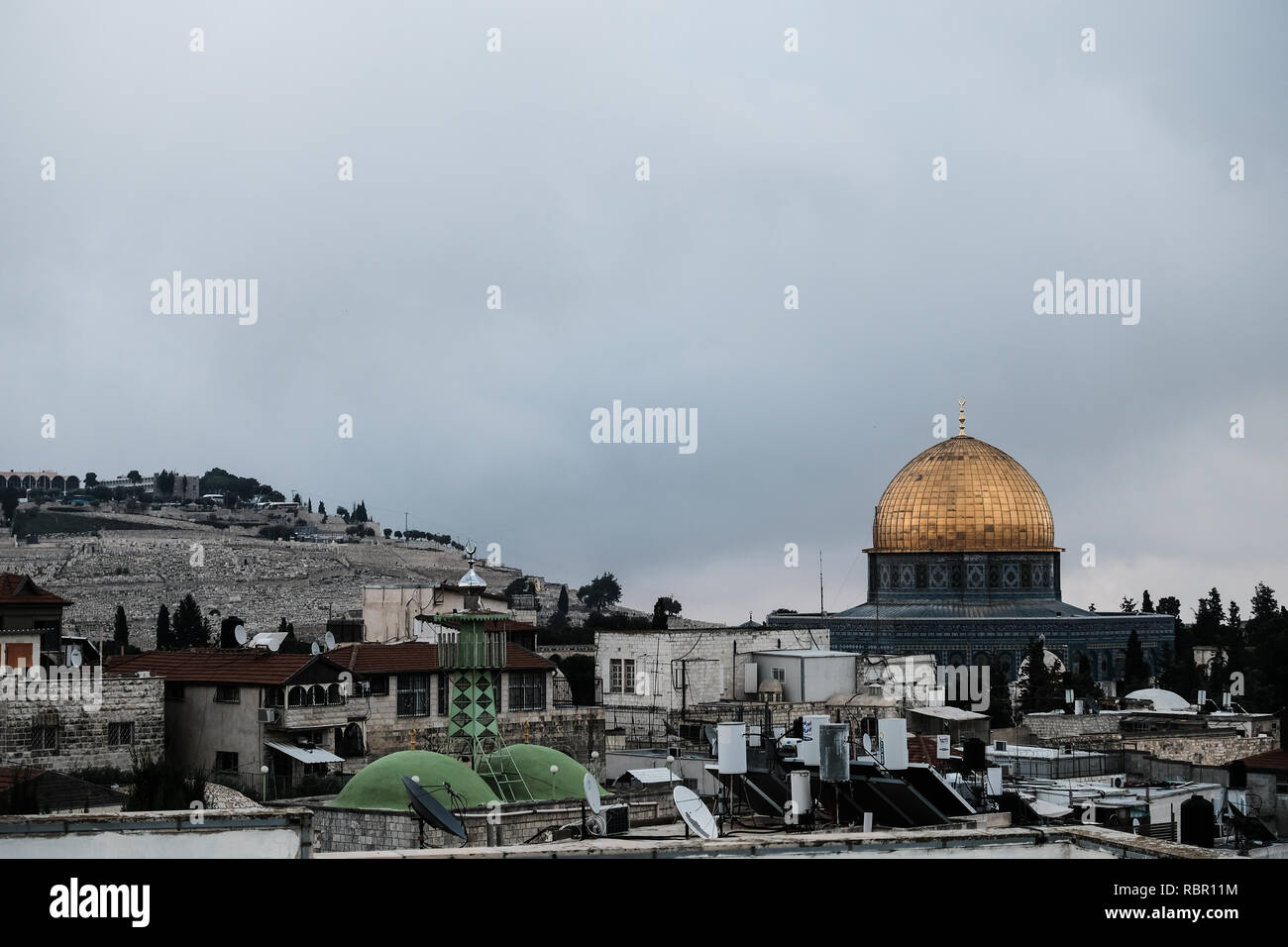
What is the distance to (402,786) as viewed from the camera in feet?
62.2

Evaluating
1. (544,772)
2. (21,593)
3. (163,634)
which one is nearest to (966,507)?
(163,634)

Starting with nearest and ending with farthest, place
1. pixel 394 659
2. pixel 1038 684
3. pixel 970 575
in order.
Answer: pixel 394 659 < pixel 1038 684 < pixel 970 575

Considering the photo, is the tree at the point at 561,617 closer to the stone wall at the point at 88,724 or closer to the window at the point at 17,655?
the window at the point at 17,655

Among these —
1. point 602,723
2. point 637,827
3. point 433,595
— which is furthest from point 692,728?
point 637,827

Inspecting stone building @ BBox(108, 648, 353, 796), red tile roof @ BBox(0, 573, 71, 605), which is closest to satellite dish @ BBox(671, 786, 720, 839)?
stone building @ BBox(108, 648, 353, 796)

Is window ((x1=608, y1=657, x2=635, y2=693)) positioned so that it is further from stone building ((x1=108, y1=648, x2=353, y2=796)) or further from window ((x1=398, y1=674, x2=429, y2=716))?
stone building ((x1=108, y1=648, x2=353, y2=796))

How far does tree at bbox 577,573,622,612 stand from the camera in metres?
140

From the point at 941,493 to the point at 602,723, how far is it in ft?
111

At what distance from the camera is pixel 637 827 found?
1967 centimetres

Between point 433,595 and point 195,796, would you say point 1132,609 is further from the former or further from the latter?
point 195,796

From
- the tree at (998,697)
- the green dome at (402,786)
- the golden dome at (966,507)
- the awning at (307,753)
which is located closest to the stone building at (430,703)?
the awning at (307,753)

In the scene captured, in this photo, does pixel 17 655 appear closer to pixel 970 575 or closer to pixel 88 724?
pixel 88 724

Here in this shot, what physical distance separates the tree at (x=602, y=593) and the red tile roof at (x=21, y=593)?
104m

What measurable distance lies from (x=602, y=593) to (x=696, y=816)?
5002 inches
